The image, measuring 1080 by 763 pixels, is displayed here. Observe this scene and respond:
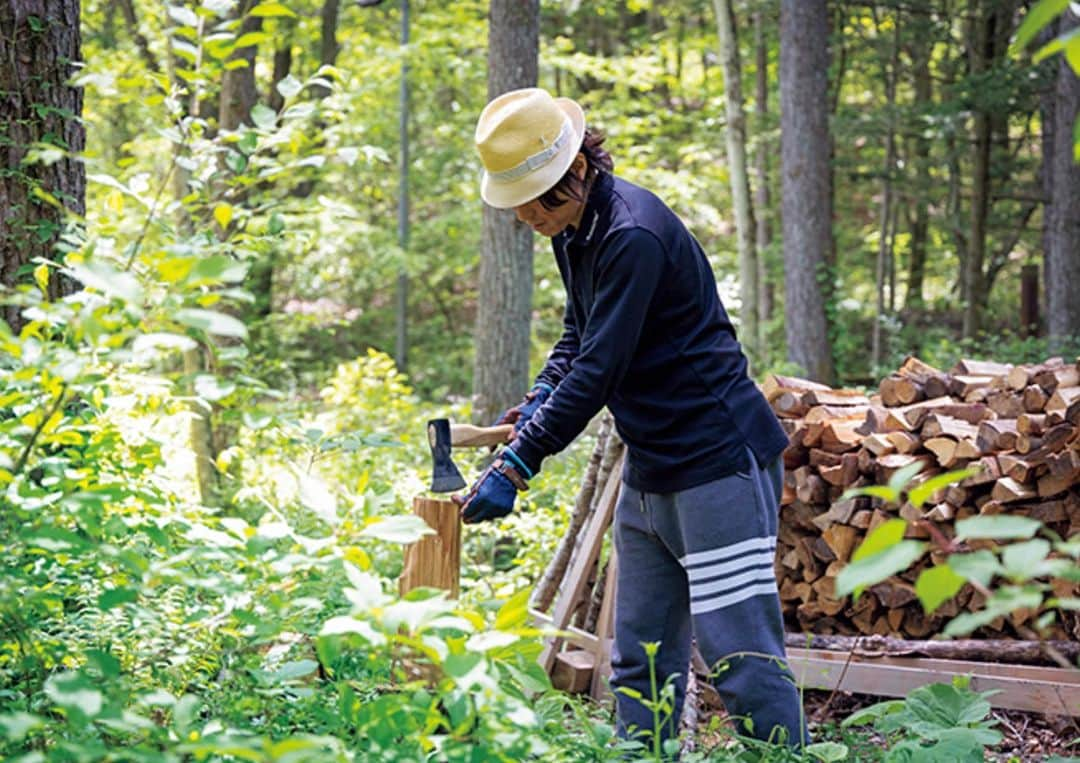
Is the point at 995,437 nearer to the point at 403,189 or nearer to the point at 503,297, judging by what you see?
the point at 503,297

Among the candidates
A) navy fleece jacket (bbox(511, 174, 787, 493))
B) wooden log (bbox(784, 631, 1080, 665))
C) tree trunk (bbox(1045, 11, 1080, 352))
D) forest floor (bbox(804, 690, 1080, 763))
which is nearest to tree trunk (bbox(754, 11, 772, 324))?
tree trunk (bbox(1045, 11, 1080, 352))

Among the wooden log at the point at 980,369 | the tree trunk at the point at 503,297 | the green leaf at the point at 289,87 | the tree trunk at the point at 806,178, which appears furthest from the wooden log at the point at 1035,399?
the tree trunk at the point at 806,178

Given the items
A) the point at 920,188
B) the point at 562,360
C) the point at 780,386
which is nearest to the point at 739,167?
the point at 920,188

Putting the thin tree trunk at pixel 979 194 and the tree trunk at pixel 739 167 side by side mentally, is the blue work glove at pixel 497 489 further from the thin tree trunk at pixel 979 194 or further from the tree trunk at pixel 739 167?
the thin tree trunk at pixel 979 194

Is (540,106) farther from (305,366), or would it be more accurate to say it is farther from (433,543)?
(305,366)

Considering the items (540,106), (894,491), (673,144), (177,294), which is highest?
(673,144)

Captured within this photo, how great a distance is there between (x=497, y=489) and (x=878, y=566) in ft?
5.82

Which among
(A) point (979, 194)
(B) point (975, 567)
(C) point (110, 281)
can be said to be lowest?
(B) point (975, 567)

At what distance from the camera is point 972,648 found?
4.23 meters

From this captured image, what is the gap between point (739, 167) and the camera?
11227 millimetres

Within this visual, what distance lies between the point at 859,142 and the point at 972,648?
52.2 ft

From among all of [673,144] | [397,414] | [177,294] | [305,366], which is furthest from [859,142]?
[177,294]

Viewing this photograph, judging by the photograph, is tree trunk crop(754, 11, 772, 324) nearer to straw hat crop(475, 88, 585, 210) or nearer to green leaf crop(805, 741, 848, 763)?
straw hat crop(475, 88, 585, 210)

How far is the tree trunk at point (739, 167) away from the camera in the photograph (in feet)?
36.4
